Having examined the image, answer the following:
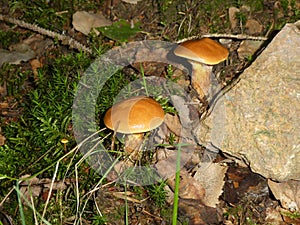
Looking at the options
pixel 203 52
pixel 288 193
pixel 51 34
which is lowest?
pixel 51 34

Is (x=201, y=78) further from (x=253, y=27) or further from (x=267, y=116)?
(x=253, y=27)

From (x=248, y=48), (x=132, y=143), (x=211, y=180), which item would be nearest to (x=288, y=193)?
(x=211, y=180)

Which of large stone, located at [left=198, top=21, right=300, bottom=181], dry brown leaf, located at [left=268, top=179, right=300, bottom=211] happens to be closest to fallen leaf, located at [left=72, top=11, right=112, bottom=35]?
large stone, located at [left=198, top=21, right=300, bottom=181]

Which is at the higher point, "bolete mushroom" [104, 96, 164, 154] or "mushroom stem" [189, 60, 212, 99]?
"bolete mushroom" [104, 96, 164, 154]

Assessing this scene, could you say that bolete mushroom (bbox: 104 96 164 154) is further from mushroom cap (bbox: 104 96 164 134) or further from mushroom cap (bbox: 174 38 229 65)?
mushroom cap (bbox: 174 38 229 65)

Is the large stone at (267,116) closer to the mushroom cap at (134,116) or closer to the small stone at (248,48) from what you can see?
the mushroom cap at (134,116)

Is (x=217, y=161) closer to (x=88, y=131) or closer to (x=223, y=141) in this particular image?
(x=223, y=141)
